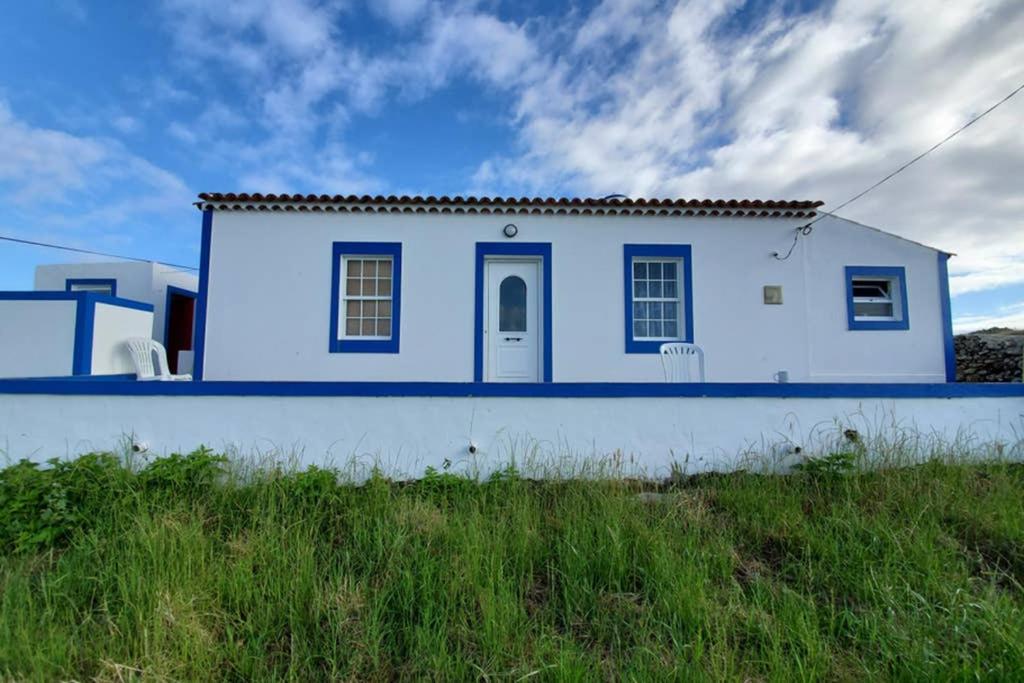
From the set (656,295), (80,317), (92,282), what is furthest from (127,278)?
(656,295)

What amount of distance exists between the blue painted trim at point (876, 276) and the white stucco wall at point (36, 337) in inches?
512

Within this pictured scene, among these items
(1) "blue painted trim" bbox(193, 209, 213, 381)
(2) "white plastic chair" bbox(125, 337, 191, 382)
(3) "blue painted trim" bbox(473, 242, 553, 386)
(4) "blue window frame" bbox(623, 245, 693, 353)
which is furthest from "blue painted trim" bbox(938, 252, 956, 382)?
(2) "white plastic chair" bbox(125, 337, 191, 382)

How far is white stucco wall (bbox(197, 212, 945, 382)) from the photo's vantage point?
7156 mm

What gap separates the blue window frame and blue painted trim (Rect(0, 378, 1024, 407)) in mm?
2974

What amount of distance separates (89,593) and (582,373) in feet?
19.5

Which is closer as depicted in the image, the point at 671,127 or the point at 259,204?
the point at 259,204

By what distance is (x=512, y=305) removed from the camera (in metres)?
7.51

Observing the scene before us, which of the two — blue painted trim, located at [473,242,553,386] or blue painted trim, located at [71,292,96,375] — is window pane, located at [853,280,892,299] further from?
blue painted trim, located at [71,292,96,375]

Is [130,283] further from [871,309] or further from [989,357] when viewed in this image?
[989,357]

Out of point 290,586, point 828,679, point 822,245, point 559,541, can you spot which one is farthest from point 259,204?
point 822,245

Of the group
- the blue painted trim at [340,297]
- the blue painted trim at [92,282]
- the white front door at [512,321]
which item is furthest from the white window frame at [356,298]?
the blue painted trim at [92,282]

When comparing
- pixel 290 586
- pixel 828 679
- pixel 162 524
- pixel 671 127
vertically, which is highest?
pixel 671 127

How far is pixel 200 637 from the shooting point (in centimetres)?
216

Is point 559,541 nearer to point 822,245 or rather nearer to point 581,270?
point 581,270
